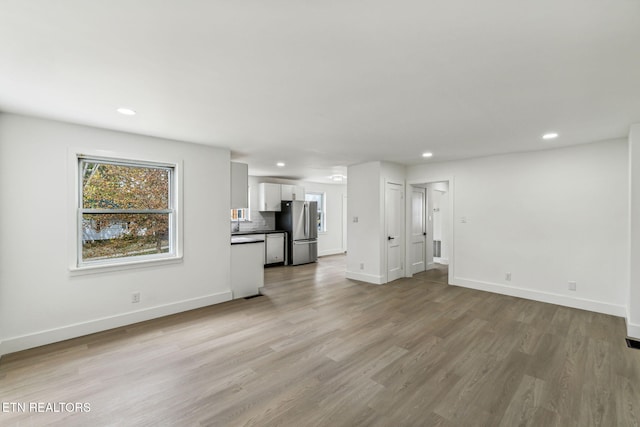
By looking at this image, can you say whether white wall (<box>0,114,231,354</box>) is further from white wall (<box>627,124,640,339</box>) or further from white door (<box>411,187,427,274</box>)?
white wall (<box>627,124,640,339</box>)

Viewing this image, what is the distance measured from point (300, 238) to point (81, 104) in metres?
5.54

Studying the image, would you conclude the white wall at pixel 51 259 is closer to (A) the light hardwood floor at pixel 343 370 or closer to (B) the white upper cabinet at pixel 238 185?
(A) the light hardwood floor at pixel 343 370

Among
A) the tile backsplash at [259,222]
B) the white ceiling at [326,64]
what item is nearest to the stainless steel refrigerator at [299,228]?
the tile backsplash at [259,222]

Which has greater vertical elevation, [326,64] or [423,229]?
[326,64]

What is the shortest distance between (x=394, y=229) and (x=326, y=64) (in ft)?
14.3

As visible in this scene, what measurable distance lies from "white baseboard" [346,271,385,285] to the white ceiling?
304 centimetres

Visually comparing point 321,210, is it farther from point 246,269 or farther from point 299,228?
point 246,269

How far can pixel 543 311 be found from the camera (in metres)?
3.92

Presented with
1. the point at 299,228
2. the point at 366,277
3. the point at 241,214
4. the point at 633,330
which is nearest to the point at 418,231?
the point at 366,277

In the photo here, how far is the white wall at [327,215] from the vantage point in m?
7.48

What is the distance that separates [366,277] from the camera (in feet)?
18.2

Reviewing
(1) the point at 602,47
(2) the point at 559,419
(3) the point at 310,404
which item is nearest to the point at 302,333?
(3) the point at 310,404

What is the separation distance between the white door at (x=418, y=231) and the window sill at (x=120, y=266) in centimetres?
461

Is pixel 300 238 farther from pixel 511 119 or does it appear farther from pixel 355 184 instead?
pixel 511 119
